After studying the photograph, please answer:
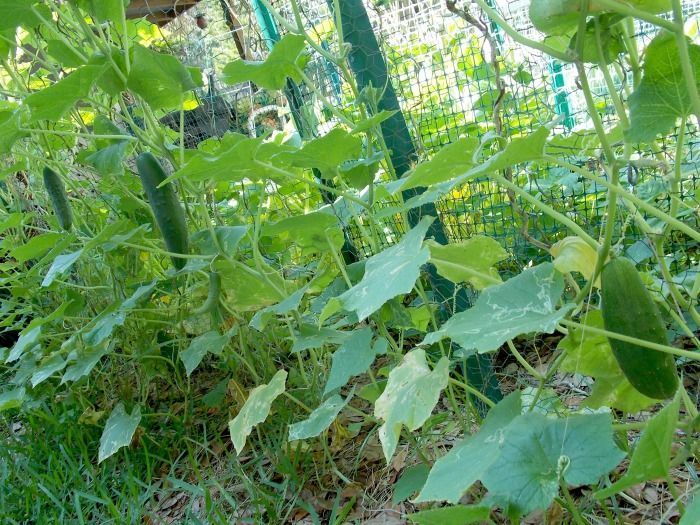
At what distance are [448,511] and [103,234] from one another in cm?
91

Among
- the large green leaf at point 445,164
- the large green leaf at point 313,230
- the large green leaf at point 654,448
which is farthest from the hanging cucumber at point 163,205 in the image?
the large green leaf at point 654,448

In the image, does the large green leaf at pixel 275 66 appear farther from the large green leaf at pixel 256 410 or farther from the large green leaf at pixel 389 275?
the large green leaf at pixel 256 410

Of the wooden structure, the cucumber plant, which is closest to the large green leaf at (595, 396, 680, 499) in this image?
the cucumber plant

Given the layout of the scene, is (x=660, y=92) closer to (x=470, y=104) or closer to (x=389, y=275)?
(x=389, y=275)

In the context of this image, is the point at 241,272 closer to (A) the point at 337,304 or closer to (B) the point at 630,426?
(A) the point at 337,304

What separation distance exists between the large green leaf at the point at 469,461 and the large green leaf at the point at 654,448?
0.50 ft

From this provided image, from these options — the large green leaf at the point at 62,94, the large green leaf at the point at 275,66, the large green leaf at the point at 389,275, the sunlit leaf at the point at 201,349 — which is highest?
the large green leaf at the point at 62,94

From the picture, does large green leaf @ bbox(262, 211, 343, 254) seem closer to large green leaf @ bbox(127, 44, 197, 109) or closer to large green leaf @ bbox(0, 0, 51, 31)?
large green leaf @ bbox(127, 44, 197, 109)

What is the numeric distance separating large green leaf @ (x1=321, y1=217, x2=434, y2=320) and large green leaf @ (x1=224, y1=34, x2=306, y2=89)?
0.40 metres

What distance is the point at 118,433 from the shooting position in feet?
4.98

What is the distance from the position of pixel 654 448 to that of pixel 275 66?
80 centimetres

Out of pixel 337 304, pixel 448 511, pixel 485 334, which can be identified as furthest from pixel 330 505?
pixel 485 334

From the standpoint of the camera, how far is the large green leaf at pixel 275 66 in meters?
1.01

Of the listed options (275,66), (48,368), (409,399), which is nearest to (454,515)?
(409,399)
